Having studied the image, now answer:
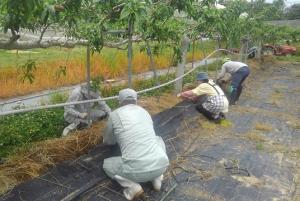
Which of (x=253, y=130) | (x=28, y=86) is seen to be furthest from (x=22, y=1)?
(x=28, y=86)

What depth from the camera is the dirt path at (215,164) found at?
3.96 meters

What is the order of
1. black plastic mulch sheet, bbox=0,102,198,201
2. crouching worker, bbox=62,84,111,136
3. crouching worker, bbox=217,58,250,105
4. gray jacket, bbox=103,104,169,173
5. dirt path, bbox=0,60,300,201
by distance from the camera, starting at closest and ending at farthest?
black plastic mulch sheet, bbox=0,102,198,201 < gray jacket, bbox=103,104,169,173 < dirt path, bbox=0,60,300,201 < crouching worker, bbox=62,84,111,136 < crouching worker, bbox=217,58,250,105

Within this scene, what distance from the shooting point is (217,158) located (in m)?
5.35

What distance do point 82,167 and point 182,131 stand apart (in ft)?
7.89

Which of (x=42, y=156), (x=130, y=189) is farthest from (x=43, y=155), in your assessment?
(x=130, y=189)

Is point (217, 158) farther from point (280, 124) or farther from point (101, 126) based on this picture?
point (280, 124)

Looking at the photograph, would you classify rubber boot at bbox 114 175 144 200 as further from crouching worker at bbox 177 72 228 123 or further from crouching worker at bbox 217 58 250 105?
crouching worker at bbox 217 58 250 105

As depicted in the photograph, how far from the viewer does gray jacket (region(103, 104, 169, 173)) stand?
3.74 meters

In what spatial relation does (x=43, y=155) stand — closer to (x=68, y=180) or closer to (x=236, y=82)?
(x=68, y=180)

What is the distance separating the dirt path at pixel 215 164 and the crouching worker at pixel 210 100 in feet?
0.56

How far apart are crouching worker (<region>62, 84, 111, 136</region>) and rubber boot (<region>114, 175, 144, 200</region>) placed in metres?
1.75

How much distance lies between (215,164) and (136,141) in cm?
174

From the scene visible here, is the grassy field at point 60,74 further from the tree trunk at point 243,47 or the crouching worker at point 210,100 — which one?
the tree trunk at point 243,47

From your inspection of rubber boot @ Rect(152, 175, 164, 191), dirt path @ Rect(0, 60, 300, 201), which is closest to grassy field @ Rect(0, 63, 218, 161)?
dirt path @ Rect(0, 60, 300, 201)
